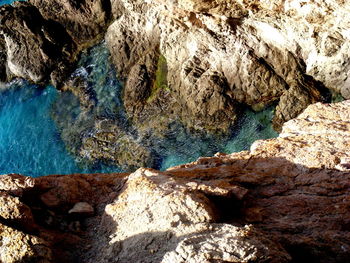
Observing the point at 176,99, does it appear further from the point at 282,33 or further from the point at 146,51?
the point at 282,33

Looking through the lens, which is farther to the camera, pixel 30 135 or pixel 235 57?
pixel 30 135

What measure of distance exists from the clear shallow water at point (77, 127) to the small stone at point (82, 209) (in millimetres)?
13724

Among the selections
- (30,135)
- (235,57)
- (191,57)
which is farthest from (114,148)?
(235,57)

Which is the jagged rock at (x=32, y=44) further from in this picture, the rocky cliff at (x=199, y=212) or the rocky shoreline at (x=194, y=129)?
the rocky cliff at (x=199, y=212)

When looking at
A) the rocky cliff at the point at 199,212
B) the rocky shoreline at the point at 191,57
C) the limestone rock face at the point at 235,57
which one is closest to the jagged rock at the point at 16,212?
the rocky cliff at the point at 199,212

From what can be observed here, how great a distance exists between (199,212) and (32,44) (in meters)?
27.8

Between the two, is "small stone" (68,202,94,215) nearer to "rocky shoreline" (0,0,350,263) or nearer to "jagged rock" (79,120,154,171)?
"rocky shoreline" (0,0,350,263)

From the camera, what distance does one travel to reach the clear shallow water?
21.7 m

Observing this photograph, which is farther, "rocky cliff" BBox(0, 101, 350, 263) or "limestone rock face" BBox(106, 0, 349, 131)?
"limestone rock face" BBox(106, 0, 349, 131)

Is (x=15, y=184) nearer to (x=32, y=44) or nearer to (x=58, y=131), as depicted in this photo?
Result: (x=58, y=131)

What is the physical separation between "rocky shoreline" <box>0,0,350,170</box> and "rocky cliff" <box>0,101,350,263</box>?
33.0 feet

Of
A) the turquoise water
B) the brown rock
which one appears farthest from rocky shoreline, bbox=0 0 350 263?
the turquoise water

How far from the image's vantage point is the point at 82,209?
819 cm

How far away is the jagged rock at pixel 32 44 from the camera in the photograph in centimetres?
3002
